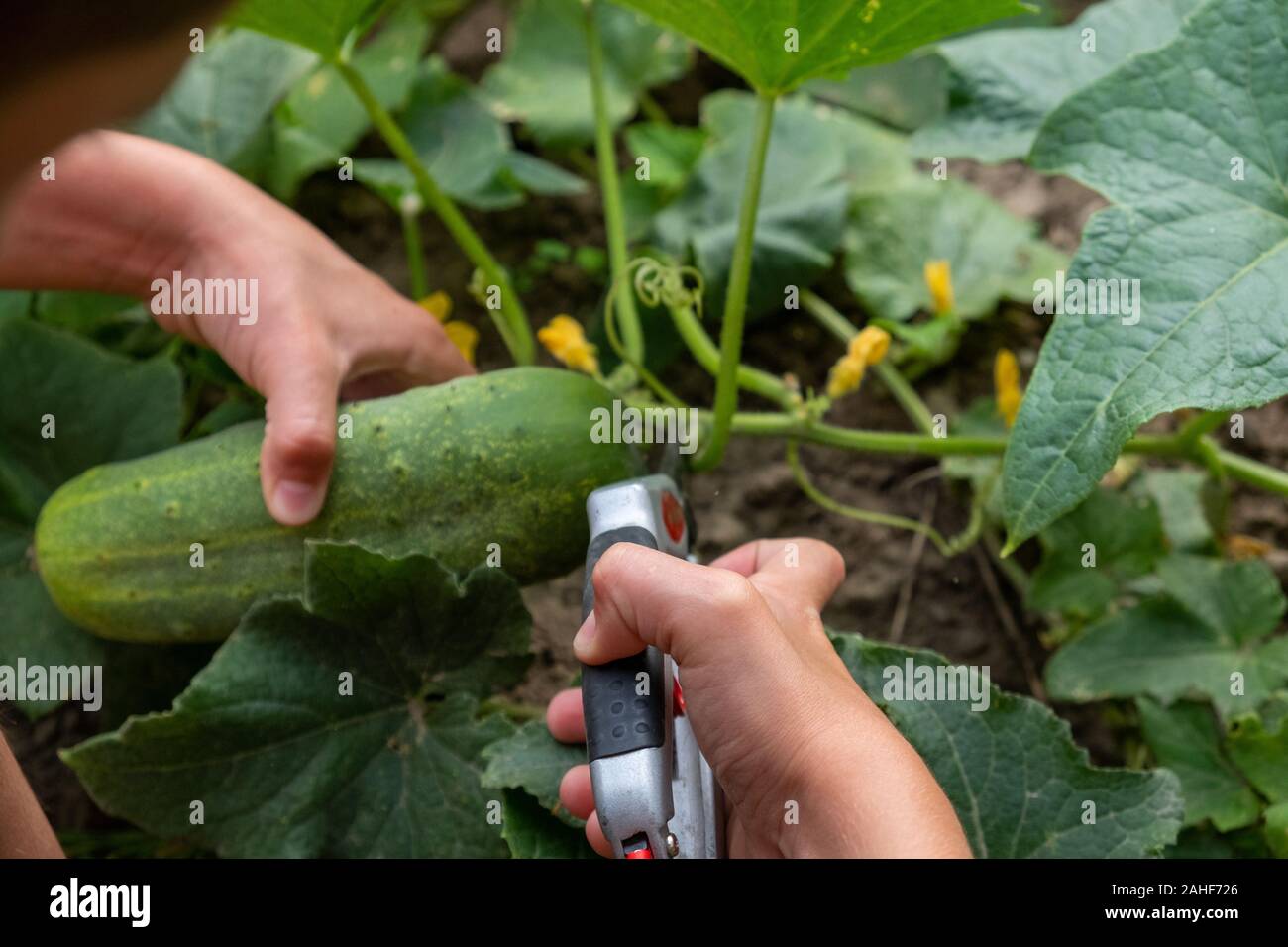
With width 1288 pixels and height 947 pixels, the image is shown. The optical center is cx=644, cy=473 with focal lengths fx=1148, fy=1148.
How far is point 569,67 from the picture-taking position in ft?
6.17

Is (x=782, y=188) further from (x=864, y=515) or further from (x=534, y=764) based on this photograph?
(x=534, y=764)


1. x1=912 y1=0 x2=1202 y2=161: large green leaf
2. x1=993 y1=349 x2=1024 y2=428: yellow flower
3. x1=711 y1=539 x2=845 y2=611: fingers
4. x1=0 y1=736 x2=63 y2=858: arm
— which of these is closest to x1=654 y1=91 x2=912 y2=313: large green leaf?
x1=912 y1=0 x2=1202 y2=161: large green leaf

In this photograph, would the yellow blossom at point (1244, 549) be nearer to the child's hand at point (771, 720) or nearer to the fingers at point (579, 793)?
the child's hand at point (771, 720)

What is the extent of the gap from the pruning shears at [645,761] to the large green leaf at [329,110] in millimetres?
1001

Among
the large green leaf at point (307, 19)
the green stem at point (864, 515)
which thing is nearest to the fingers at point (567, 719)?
the green stem at point (864, 515)

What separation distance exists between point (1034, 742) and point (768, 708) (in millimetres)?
374

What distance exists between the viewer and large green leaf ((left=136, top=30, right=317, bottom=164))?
5.22ft

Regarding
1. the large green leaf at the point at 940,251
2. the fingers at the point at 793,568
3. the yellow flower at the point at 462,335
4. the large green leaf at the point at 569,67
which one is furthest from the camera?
the large green leaf at the point at 569,67

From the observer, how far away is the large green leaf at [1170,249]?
99 cm

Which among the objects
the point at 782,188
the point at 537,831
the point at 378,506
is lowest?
the point at 537,831

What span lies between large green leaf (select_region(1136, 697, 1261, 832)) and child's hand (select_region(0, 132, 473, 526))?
0.91 metres

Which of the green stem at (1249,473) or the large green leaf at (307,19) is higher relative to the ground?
the large green leaf at (307,19)

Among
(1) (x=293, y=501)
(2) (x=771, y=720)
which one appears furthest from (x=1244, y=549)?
(1) (x=293, y=501)

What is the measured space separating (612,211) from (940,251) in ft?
1.68
